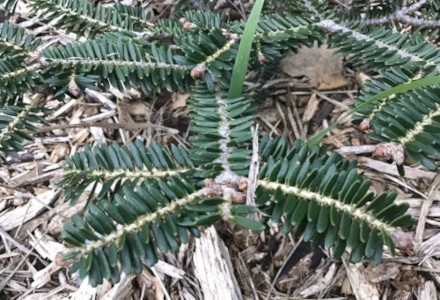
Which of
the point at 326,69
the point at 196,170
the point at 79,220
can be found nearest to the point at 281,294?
the point at 196,170

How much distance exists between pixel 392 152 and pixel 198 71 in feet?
1.03

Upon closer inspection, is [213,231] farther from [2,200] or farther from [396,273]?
[2,200]

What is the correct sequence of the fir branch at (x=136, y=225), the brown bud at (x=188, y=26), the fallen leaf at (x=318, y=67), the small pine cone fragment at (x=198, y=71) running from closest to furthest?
the fir branch at (x=136, y=225) → the small pine cone fragment at (x=198, y=71) → the brown bud at (x=188, y=26) → the fallen leaf at (x=318, y=67)

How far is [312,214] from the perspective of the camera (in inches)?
21.6

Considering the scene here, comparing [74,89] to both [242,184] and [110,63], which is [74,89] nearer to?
[110,63]

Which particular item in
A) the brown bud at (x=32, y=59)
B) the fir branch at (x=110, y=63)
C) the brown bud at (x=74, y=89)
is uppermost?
the fir branch at (x=110, y=63)

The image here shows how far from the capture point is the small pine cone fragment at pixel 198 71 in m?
0.75

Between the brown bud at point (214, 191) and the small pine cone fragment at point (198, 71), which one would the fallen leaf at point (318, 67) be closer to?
the small pine cone fragment at point (198, 71)

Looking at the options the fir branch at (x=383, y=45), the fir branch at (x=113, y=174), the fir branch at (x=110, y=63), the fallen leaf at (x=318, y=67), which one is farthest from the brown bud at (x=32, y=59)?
the fallen leaf at (x=318, y=67)

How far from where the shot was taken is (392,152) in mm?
582

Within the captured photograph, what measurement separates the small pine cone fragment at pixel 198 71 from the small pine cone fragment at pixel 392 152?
296 mm

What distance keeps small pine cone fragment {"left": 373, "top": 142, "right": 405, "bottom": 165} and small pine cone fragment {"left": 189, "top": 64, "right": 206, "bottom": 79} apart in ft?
0.97

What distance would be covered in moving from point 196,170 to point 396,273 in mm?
433

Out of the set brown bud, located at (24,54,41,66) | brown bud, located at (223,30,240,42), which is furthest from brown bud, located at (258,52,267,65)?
brown bud, located at (24,54,41,66)
